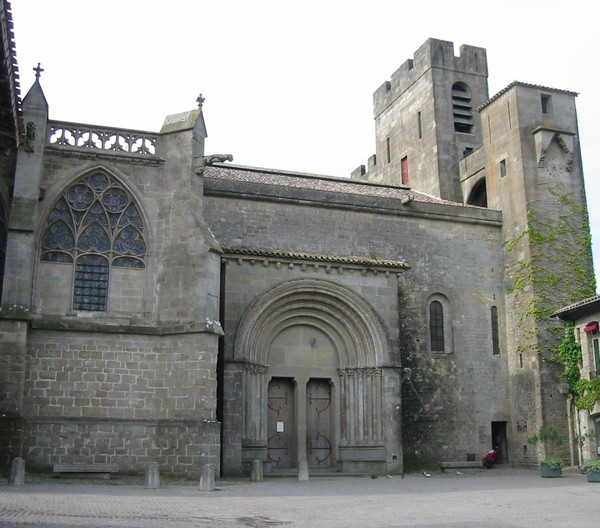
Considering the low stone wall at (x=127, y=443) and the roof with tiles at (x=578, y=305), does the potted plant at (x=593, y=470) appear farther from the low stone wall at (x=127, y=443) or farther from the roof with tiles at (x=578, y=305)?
the low stone wall at (x=127, y=443)

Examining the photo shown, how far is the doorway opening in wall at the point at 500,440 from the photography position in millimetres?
26058

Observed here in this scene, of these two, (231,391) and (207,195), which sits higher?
(207,195)

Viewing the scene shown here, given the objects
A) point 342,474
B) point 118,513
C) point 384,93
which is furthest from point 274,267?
point 384,93

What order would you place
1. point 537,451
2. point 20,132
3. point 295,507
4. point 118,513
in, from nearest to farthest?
1. point 118,513
2. point 295,507
3. point 20,132
4. point 537,451

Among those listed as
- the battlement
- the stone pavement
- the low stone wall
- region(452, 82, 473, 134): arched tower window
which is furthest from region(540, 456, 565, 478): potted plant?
the battlement

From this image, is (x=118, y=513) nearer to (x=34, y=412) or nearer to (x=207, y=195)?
(x=34, y=412)

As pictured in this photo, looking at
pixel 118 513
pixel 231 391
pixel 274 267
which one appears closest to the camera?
pixel 118 513

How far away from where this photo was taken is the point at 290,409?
23.0 m

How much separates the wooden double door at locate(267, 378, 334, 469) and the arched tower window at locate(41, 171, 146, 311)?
19.6 feet

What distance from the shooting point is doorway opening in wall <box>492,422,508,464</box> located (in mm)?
26058

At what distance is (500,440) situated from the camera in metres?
26.2

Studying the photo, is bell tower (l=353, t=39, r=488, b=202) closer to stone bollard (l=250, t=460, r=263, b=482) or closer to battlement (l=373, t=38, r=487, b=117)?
battlement (l=373, t=38, r=487, b=117)

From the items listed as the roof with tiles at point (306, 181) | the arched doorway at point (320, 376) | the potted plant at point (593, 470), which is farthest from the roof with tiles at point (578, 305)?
the arched doorway at point (320, 376)

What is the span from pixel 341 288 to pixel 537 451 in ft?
27.1
